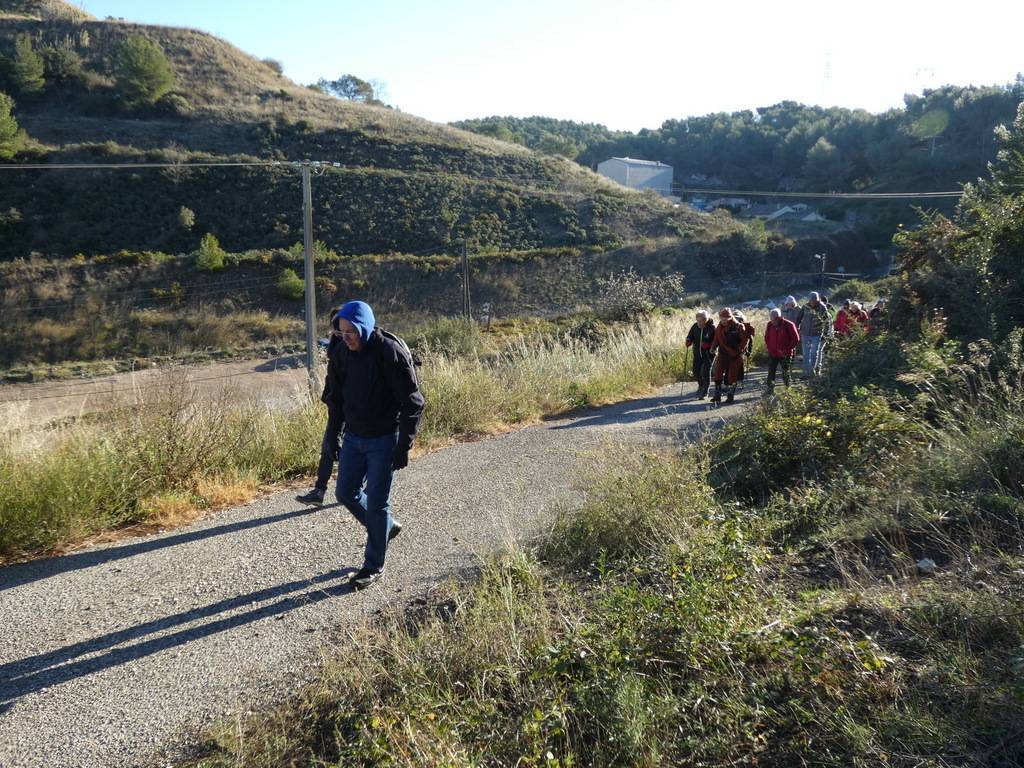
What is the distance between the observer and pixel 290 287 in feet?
109

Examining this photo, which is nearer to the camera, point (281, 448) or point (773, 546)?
point (773, 546)

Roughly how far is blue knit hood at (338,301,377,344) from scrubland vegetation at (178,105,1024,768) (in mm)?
1657

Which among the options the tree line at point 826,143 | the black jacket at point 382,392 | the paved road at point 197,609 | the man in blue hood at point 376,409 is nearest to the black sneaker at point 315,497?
the paved road at point 197,609

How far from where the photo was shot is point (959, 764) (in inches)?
92.6

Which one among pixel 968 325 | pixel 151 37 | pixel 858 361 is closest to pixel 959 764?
pixel 858 361

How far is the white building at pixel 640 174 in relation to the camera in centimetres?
7056

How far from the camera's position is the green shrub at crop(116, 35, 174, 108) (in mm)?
48656

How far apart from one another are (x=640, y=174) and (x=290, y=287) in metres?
47.9

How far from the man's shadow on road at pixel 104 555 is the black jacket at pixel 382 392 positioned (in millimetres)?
1772

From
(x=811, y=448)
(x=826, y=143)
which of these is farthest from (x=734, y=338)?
(x=826, y=143)

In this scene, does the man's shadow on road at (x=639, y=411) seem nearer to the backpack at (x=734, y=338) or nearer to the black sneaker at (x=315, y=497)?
the backpack at (x=734, y=338)

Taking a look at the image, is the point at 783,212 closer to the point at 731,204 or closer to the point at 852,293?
the point at 731,204

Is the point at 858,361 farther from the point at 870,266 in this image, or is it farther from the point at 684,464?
the point at 870,266

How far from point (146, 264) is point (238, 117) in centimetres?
2067
